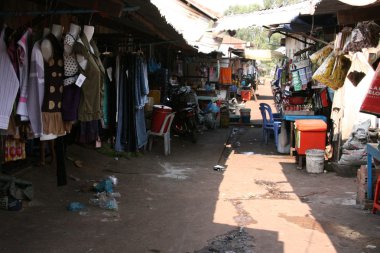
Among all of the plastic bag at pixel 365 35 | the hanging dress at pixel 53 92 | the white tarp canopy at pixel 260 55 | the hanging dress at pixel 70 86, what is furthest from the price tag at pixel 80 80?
the white tarp canopy at pixel 260 55

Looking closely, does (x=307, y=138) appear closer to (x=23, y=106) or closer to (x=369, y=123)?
(x=369, y=123)

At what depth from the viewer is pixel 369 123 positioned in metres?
8.96

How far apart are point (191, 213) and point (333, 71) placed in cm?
397

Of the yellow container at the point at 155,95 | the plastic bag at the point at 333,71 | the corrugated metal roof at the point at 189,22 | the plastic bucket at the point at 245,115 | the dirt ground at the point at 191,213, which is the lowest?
the dirt ground at the point at 191,213

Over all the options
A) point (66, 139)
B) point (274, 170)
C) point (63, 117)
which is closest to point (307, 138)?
point (274, 170)

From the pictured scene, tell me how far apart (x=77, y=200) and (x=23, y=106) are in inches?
100

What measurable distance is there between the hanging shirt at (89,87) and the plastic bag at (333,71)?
15.5 ft

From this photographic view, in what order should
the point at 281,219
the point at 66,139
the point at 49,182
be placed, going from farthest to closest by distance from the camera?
the point at 66,139 < the point at 49,182 < the point at 281,219

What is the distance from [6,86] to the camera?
426 cm

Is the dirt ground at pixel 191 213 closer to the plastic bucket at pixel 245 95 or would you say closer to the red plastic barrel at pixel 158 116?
the red plastic barrel at pixel 158 116

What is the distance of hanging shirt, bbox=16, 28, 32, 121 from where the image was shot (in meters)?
4.41

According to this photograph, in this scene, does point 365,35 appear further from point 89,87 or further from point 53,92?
point 53,92

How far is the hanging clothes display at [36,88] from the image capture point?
14.8 ft

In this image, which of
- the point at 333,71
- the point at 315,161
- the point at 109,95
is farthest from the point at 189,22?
the point at 315,161
